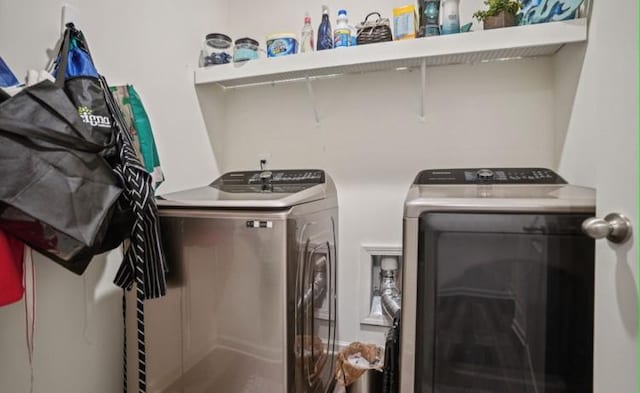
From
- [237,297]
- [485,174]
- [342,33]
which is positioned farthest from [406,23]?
[237,297]

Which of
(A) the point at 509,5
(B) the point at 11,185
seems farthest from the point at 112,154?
(A) the point at 509,5

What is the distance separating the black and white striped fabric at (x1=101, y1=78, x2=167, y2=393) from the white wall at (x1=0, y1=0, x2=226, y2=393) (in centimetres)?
21

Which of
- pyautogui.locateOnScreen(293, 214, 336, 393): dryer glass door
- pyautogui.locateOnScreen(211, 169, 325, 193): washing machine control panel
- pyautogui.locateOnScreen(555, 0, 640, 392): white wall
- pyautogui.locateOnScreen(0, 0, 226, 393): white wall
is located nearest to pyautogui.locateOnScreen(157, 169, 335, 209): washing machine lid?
pyautogui.locateOnScreen(211, 169, 325, 193): washing machine control panel

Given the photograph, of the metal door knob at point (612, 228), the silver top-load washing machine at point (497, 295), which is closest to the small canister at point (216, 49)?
the silver top-load washing machine at point (497, 295)

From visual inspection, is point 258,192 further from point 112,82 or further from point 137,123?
point 112,82

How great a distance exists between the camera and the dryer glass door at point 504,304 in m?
0.99

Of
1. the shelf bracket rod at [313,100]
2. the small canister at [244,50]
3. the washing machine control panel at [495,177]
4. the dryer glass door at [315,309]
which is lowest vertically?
the dryer glass door at [315,309]

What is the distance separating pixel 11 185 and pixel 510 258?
1.38m

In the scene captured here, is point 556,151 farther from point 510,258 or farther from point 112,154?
point 112,154

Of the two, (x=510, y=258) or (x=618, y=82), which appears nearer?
(x=618, y=82)

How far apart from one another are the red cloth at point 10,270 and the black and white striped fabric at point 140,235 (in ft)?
0.93

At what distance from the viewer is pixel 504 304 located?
104 centimetres

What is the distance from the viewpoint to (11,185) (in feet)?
2.70

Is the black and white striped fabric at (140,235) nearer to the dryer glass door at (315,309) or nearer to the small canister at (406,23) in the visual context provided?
the dryer glass door at (315,309)
